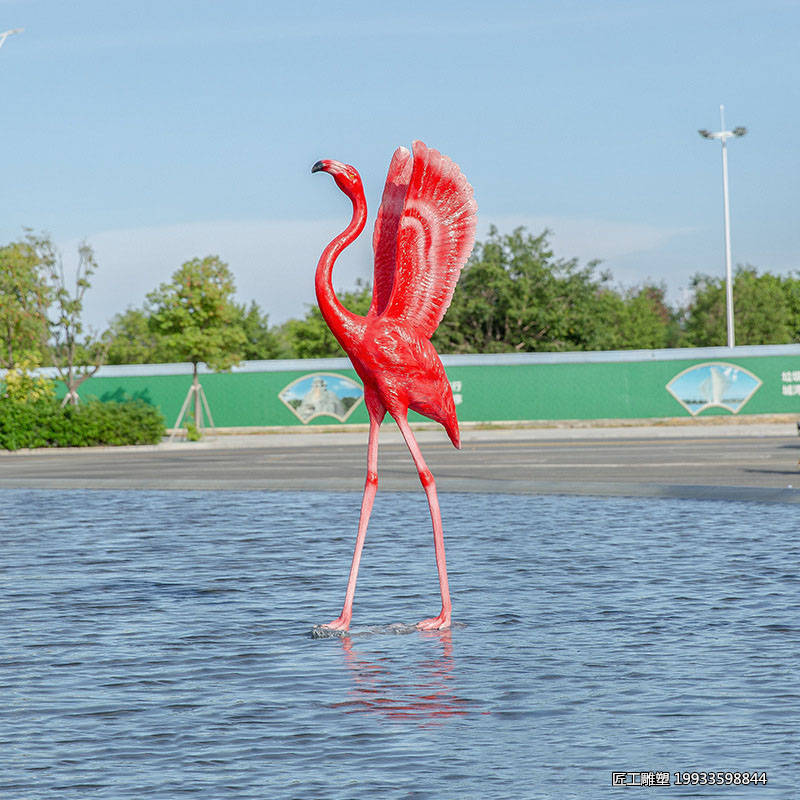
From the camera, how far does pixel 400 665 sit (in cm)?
706

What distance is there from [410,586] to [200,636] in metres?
2.26

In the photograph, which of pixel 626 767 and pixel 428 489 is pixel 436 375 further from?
pixel 626 767

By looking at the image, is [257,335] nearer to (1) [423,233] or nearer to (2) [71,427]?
(2) [71,427]

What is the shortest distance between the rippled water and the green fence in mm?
30213

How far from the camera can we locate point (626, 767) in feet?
16.5

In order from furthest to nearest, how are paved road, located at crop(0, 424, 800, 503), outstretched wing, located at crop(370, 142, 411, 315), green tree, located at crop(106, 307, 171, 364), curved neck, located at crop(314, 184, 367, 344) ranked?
green tree, located at crop(106, 307, 171, 364) < paved road, located at crop(0, 424, 800, 503) < outstretched wing, located at crop(370, 142, 411, 315) < curved neck, located at crop(314, 184, 367, 344)

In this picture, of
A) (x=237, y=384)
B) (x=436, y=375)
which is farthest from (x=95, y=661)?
(x=237, y=384)

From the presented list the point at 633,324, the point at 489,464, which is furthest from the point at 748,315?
the point at 489,464

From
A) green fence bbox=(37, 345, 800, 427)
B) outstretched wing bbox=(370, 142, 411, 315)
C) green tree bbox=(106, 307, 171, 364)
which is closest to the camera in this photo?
outstretched wing bbox=(370, 142, 411, 315)

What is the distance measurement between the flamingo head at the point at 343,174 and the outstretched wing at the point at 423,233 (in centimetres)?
23

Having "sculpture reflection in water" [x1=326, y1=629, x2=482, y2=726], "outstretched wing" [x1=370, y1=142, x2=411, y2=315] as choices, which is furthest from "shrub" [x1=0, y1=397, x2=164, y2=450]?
"sculpture reflection in water" [x1=326, y1=629, x2=482, y2=726]

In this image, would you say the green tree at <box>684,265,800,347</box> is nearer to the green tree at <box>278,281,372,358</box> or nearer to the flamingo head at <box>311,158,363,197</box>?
the green tree at <box>278,281,372,358</box>

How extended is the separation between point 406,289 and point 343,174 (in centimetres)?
85

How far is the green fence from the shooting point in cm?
4272
